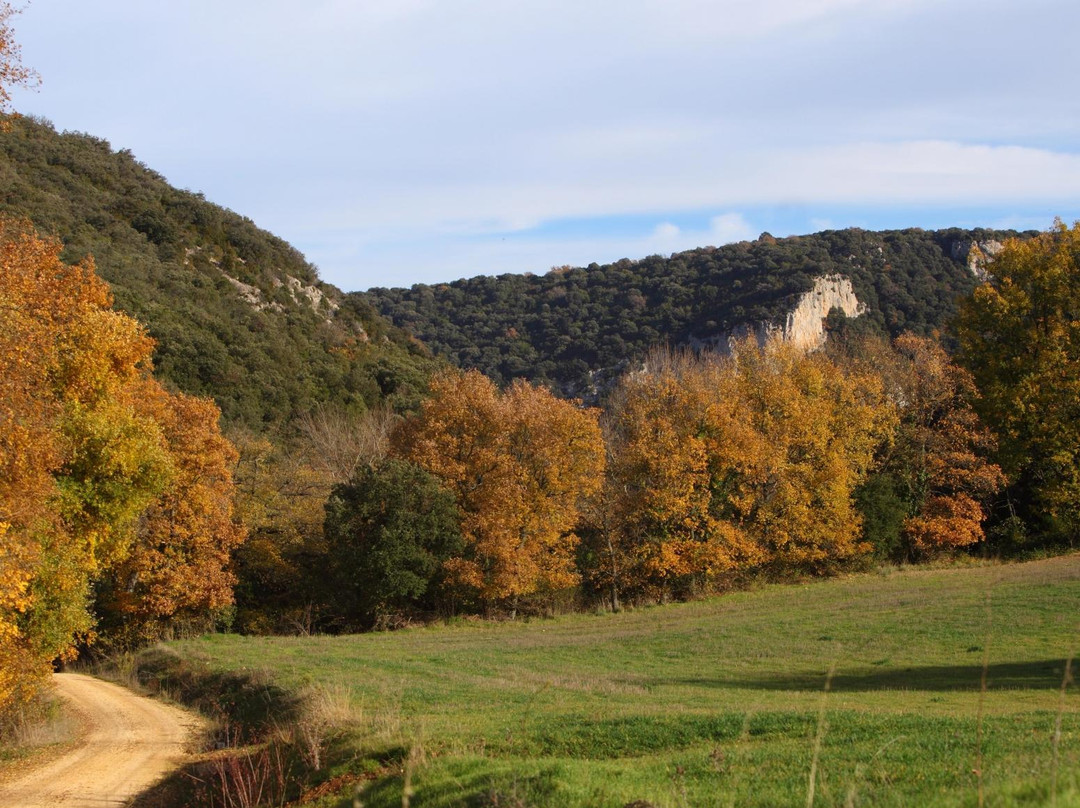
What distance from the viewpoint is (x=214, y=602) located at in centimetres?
3388

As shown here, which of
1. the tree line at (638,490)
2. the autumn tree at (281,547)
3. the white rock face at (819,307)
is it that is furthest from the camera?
the white rock face at (819,307)

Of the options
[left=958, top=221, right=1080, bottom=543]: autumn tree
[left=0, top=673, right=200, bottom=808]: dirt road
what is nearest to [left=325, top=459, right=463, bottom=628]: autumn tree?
[left=0, top=673, right=200, bottom=808]: dirt road

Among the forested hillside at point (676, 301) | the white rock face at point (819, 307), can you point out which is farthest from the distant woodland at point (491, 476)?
the forested hillside at point (676, 301)

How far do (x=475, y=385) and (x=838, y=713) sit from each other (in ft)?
101

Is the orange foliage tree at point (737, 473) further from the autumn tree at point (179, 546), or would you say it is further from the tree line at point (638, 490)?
the autumn tree at point (179, 546)

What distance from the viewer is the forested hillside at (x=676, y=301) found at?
95.2 meters

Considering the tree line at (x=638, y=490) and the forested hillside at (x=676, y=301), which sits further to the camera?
the forested hillside at (x=676, y=301)

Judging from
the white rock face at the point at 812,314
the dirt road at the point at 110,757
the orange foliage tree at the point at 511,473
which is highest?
the white rock face at the point at 812,314

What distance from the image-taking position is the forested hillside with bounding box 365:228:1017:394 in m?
95.2

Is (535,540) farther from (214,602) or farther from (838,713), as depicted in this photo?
(838,713)

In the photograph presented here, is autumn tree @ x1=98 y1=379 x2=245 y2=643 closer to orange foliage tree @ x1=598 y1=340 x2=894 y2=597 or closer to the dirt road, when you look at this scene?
the dirt road

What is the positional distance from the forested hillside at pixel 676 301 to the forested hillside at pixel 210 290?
21.9 metres

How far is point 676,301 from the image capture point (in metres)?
112

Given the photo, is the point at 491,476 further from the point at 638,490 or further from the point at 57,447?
the point at 57,447
